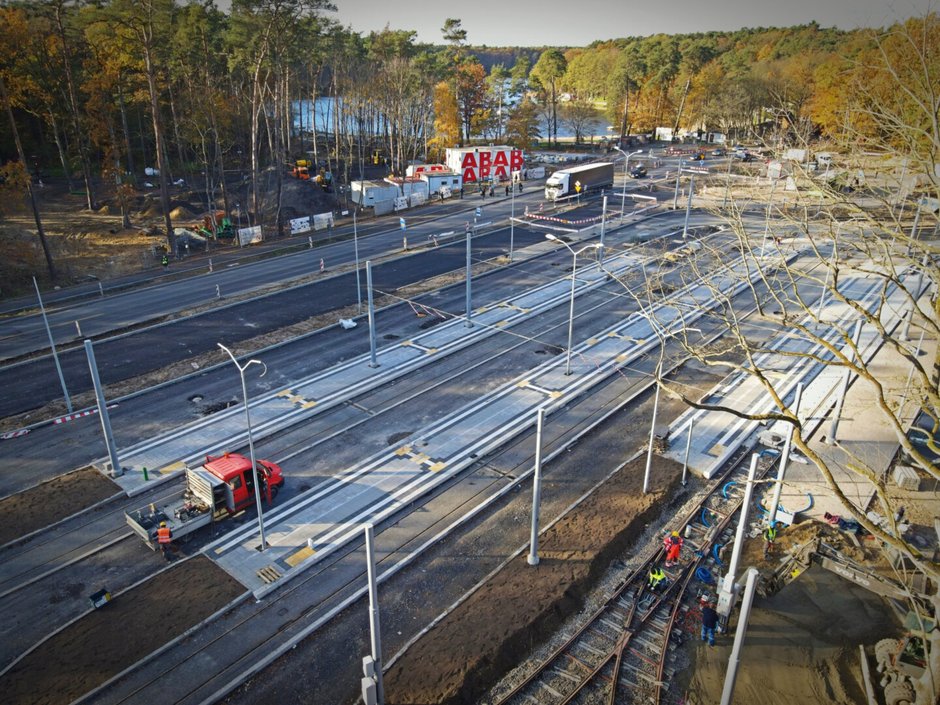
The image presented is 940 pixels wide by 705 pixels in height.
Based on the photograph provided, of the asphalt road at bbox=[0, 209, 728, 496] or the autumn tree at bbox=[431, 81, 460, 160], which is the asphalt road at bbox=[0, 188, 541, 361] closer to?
the asphalt road at bbox=[0, 209, 728, 496]

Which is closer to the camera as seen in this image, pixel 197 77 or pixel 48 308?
pixel 48 308

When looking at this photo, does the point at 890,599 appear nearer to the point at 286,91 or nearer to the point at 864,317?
the point at 864,317

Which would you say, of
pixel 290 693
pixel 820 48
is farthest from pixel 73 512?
pixel 820 48

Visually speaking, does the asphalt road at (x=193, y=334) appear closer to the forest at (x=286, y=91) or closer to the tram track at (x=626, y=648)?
the forest at (x=286, y=91)

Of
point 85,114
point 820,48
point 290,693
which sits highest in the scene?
point 820,48

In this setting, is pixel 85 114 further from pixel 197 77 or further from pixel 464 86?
pixel 464 86

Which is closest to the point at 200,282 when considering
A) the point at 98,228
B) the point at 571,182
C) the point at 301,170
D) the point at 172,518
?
the point at 98,228
